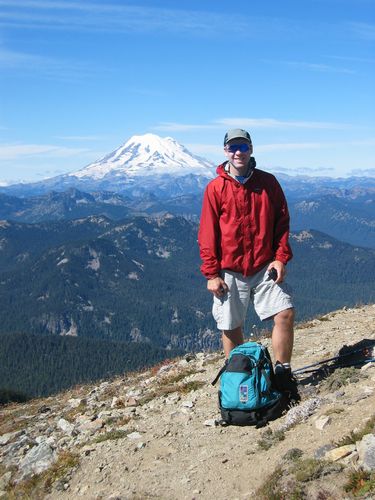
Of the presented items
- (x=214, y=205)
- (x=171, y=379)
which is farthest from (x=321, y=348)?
(x=214, y=205)

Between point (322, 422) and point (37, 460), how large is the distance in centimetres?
598

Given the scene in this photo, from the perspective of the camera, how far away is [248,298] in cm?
1015

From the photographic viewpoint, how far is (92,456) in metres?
10.1

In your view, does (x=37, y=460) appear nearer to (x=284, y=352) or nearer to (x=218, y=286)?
(x=218, y=286)

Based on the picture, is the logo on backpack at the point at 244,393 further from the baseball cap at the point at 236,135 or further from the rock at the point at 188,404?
the baseball cap at the point at 236,135

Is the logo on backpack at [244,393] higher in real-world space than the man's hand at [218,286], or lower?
Result: lower

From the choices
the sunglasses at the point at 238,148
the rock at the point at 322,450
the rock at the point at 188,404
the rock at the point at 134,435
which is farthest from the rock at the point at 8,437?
the sunglasses at the point at 238,148

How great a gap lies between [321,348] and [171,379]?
426 centimetres

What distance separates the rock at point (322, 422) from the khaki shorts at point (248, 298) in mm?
2000

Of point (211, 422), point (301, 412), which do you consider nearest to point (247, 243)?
point (301, 412)

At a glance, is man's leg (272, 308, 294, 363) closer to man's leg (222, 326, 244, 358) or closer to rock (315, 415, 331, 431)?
man's leg (222, 326, 244, 358)

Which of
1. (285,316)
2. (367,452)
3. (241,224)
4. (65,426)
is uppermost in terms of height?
(241,224)

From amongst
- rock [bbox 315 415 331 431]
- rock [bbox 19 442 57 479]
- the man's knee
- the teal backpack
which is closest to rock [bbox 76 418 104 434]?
rock [bbox 19 442 57 479]

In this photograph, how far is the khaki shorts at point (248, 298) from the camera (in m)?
9.86
